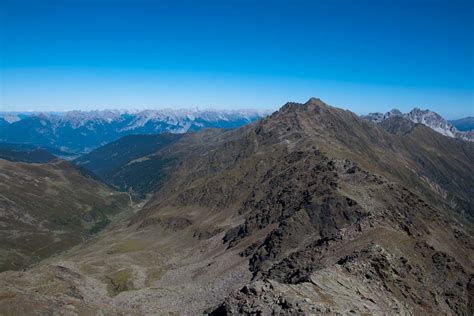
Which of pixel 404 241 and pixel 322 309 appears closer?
pixel 322 309

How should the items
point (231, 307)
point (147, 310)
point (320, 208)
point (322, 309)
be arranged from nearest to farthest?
point (322, 309)
point (231, 307)
point (147, 310)
point (320, 208)

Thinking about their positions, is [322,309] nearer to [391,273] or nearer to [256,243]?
[391,273]

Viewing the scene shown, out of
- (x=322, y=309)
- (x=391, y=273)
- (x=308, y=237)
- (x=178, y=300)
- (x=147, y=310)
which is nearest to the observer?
(x=322, y=309)

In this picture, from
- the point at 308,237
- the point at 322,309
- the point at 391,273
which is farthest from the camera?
the point at 308,237

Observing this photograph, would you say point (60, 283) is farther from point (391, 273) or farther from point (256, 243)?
point (391, 273)

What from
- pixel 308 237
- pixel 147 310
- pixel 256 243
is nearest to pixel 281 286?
pixel 147 310

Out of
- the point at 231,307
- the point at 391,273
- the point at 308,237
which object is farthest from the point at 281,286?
the point at 308,237

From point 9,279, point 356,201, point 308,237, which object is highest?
point 356,201

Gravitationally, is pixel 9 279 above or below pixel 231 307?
below

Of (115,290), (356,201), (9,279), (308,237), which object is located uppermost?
(356,201)
